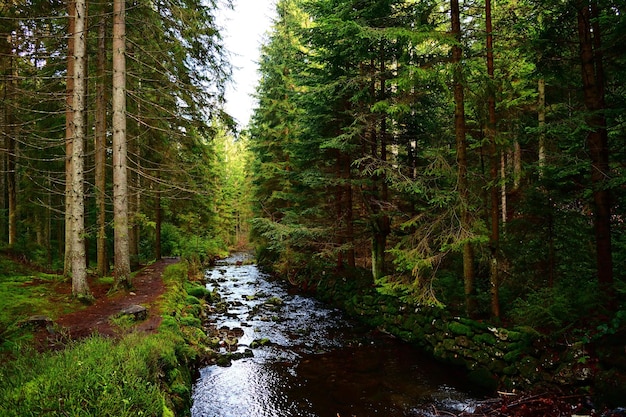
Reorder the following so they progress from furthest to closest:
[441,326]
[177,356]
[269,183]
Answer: [269,183] < [441,326] < [177,356]

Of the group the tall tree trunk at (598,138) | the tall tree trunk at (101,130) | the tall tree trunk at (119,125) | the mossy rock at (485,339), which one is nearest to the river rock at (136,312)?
the tall tree trunk at (119,125)

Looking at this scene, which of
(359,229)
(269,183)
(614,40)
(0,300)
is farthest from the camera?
(269,183)

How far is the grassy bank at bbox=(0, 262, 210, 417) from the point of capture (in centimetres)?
365

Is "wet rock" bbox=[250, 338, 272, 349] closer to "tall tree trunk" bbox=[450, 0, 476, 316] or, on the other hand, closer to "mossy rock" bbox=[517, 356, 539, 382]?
"tall tree trunk" bbox=[450, 0, 476, 316]

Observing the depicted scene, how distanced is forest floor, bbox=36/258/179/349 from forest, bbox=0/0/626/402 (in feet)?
1.62

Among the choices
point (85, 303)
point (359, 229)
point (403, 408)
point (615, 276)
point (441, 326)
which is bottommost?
point (403, 408)

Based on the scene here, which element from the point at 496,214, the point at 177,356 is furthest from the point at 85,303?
the point at 496,214

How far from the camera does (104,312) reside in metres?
8.09

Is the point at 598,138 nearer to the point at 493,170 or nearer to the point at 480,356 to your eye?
the point at 493,170

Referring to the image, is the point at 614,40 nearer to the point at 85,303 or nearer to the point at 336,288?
the point at 336,288

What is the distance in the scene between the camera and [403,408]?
6.55m

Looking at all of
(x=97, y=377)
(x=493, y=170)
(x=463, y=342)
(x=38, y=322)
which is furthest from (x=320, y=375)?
(x=493, y=170)

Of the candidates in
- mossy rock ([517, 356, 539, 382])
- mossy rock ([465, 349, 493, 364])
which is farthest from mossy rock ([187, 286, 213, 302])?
mossy rock ([517, 356, 539, 382])

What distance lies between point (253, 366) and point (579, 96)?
10.2 m
